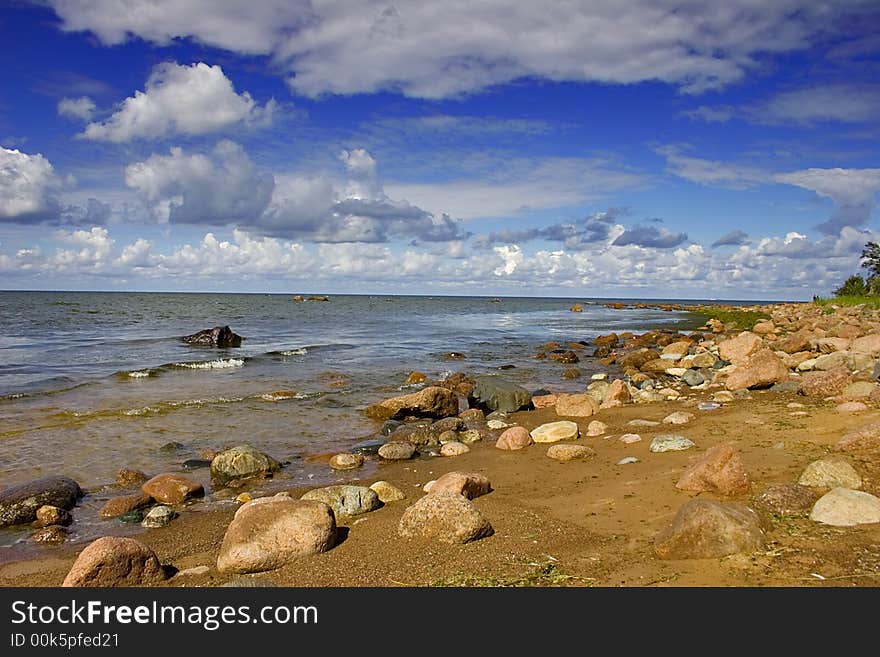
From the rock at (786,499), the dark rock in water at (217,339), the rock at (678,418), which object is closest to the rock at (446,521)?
the rock at (786,499)

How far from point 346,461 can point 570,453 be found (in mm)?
3740

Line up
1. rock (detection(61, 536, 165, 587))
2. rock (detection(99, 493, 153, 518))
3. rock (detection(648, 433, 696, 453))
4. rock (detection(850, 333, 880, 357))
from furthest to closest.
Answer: rock (detection(850, 333, 880, 357)) < rock (detection(648, 433, 696, 453)) < rock (detection(99, 493, 153, 518)) < rock (detection(61, 536, 165, 587))

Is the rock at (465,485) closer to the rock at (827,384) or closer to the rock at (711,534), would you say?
the rock at (711,534)

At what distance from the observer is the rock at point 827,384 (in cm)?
1102

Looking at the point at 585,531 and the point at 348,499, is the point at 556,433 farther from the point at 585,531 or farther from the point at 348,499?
the point at 585,531

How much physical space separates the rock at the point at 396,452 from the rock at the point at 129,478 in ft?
12.6

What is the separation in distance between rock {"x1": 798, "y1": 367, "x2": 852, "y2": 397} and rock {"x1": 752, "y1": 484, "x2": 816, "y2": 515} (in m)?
6.75

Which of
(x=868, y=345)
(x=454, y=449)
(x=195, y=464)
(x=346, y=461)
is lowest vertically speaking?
(x=195, y=464)

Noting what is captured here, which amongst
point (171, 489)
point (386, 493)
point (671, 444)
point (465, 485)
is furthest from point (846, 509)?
point (171, 489)

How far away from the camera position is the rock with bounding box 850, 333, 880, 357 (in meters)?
14.6

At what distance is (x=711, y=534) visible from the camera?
4465mm

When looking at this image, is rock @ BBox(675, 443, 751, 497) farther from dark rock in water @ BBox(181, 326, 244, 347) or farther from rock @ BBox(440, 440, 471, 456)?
dark rock in water @ BBox(181, 326, 244, 347)

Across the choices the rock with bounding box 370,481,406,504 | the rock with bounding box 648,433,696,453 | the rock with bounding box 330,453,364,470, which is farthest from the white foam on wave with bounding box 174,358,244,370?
the rock with bounding box 648,433,696,453
